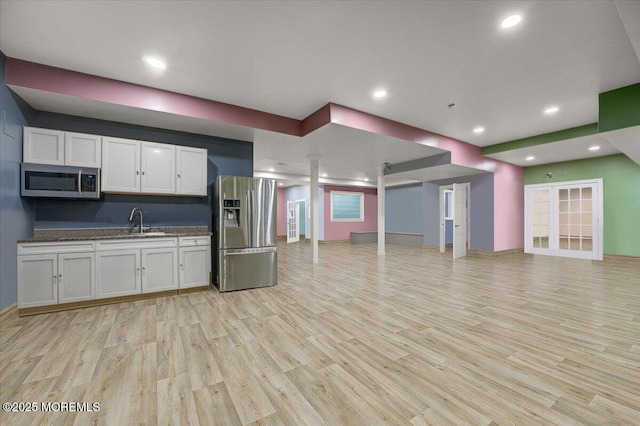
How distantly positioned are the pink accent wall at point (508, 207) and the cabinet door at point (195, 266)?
725 cm

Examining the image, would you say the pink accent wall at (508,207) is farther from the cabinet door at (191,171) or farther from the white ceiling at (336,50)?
the cabinet door at (191,171)

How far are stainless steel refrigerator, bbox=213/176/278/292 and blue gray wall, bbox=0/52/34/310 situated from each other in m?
2.15

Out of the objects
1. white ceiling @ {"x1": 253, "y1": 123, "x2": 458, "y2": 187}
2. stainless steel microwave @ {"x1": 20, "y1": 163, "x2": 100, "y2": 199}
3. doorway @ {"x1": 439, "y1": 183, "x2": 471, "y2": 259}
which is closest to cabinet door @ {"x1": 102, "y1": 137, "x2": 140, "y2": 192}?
stainless steel microwave @ {"x1": 20, "y1": 163, "x2": 100, "y2": 199}

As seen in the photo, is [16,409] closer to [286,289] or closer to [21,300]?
[21,300]

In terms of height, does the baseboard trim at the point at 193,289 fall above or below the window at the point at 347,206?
below

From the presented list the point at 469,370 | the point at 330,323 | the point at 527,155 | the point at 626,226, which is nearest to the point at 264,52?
the point at 330,323

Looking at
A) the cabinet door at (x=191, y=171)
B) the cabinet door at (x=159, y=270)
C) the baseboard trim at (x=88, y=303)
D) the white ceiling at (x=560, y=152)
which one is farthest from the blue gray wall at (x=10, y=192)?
the white ceiling at (x=560, y=152)

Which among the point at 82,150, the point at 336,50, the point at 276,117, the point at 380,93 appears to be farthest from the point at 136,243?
the point at 380,93

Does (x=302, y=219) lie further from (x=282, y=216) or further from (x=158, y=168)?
(x=158, y=168)

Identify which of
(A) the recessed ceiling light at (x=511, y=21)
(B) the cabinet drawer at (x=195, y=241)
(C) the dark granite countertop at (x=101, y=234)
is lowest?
(B) the cabinet drawer at (x=195, y=241)

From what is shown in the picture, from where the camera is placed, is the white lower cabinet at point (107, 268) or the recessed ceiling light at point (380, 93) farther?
the recessed ceiling light at point (380, 93)

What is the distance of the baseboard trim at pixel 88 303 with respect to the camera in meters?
2.84

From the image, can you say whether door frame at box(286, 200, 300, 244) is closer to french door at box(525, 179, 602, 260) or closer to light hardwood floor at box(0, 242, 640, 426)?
light hardwood floor at box(0, 242, 640, 426)

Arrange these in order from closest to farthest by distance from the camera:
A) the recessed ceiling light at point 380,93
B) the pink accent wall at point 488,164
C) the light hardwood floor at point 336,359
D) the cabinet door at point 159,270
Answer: the light hardwood floor at point 336,359
the cabinet door at point 159,270
the recessed ceiling light at point 380,93
the pink accent wall at point 488,164
